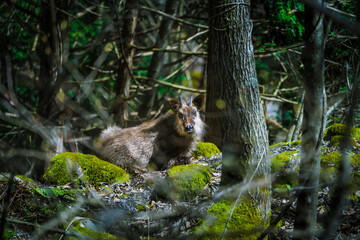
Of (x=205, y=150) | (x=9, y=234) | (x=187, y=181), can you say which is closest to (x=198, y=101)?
(x=205, y=150)

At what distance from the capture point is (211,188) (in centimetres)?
482

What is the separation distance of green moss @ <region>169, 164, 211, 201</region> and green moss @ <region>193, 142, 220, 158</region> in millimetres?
1617

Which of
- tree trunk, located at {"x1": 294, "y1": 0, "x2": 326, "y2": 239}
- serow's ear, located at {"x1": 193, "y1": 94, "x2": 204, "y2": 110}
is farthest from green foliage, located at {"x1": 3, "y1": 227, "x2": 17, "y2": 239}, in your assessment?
serow's ear, located at {"x1": 193, "y1": 94, "x2": 204, "y2": 110}

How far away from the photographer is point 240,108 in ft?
13.2

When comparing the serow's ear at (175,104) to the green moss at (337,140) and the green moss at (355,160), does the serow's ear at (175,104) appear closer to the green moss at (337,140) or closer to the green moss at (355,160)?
the green moss at (337,140)

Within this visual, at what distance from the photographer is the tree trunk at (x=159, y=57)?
363 inches

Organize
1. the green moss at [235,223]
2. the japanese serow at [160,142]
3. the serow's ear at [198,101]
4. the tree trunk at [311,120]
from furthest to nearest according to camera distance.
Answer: the serow's ear at [198,101]
the japanese serow at [160,142]
the green moss at [235,223]
the tree trunk at [311,120]

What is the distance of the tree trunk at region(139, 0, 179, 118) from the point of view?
921 cm

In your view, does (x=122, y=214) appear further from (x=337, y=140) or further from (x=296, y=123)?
(x=296, y=123)

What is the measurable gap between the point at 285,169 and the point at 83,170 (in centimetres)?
375

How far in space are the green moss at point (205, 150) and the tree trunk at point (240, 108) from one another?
8.02 ft

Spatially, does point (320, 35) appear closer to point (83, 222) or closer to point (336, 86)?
point (83, 222)

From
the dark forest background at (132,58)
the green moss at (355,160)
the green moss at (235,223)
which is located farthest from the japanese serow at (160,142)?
the green moss at (355,160)

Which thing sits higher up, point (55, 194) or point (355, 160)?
point (355, 160)
